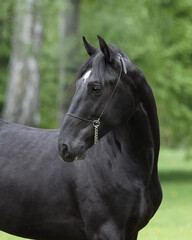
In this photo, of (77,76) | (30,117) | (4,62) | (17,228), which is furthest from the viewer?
(4,62)

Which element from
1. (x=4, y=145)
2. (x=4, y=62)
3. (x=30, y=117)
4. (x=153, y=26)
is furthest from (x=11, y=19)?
(x=4, y=145)

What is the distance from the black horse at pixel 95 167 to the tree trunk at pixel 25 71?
38.3 ft

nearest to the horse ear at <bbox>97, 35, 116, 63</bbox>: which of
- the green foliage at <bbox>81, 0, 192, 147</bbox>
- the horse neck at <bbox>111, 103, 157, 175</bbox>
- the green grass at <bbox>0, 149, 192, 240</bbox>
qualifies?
the horse neck at <bbox>111, 103, 157, 175</bbox>

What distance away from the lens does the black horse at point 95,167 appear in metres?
3.79

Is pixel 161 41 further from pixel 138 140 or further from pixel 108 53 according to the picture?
pixel 108 53

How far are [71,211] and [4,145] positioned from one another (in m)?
0.88

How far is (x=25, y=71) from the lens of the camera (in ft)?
54.0

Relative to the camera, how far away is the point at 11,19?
58.0ft

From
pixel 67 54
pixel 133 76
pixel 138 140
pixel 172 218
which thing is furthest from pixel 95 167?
pixel 67 54

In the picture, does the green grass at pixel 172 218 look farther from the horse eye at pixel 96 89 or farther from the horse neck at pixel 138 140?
the horse eye at pixel 96 89

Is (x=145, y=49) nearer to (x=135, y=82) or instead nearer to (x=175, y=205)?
(x=175, y=205)

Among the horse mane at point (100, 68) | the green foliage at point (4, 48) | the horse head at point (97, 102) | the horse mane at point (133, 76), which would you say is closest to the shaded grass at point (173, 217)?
the horse mane at point (133, 76)

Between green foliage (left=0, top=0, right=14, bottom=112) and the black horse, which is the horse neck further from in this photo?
green foliage (left=0, top=0, right=14, bottom=112)

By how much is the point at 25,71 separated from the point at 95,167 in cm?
1274
